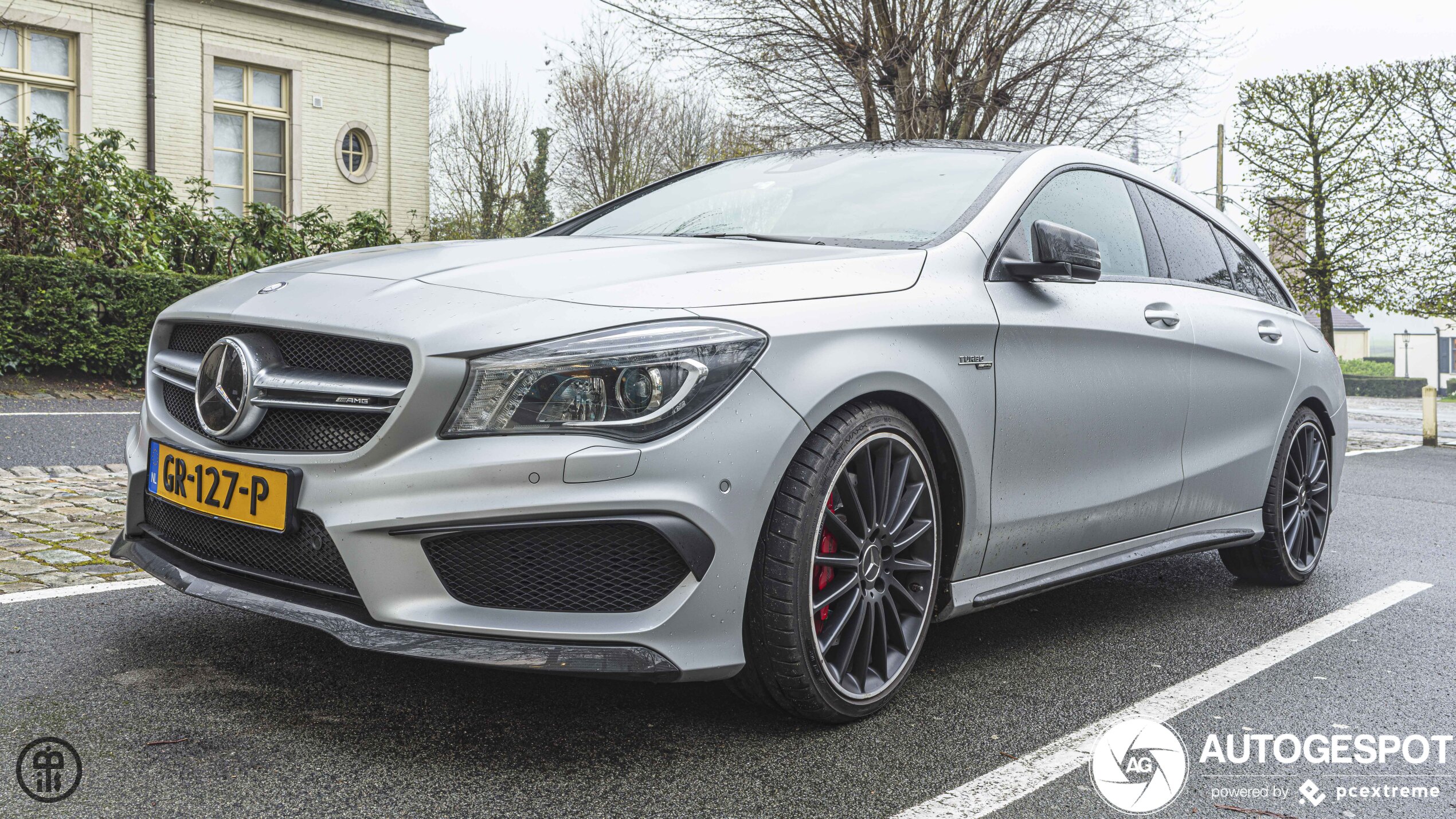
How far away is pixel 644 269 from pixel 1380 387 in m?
66.7

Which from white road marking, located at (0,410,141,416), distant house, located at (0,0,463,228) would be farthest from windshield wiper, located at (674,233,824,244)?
distant house, located at (0,0,463,228)

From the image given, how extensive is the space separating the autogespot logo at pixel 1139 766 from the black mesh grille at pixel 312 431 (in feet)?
5.65

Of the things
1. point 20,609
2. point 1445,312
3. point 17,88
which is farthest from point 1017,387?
point 1445,312

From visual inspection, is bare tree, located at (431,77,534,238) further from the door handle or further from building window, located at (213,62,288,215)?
the door handle

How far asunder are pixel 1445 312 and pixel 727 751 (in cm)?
2266

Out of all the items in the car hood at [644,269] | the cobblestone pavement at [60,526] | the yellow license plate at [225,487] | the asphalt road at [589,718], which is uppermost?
the car hood at [644,269]

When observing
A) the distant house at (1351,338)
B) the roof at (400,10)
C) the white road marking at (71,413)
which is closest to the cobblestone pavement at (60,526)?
the white road marking at (71,413)

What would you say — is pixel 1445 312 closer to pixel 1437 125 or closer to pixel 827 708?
pixel 1437 125

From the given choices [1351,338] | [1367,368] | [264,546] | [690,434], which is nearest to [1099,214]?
[690,434]

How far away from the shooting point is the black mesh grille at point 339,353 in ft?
8.04

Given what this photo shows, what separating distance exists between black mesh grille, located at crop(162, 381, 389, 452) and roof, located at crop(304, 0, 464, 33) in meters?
17.7

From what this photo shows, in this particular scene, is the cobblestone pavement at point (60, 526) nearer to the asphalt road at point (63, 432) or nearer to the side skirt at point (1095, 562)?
the asphalt road at point (63, 432)

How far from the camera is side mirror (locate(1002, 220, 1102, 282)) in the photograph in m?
3.22

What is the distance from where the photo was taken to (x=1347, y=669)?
3.49 m
